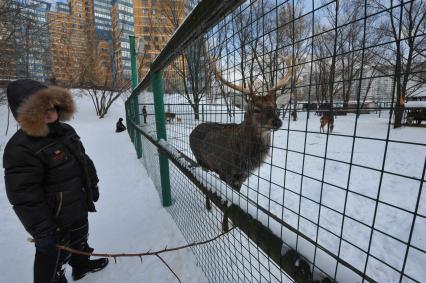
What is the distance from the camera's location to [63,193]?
7.24 feet

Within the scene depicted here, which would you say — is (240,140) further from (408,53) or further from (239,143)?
(408,53)

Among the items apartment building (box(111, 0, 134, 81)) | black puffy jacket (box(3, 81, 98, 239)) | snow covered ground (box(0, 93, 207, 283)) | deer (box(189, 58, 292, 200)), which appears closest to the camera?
deer (box(189, 58, 292, 200))

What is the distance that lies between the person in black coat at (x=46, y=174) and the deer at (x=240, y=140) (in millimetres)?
1337

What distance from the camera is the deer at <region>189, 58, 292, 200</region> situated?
69.9 inches

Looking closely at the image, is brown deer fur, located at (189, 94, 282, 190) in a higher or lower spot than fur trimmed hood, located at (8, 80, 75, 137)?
lower

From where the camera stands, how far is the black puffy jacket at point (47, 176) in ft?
6.29

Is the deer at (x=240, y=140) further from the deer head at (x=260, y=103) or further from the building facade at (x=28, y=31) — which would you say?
the building facade at (x=28, y=31)

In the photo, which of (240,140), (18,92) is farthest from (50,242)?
(240,140)

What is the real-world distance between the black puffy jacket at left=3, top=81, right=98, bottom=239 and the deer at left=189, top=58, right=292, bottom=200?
132cm

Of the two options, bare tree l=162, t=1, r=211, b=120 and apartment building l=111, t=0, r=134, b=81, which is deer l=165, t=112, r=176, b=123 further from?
apartment building l=111, t=0, r=134, b=81

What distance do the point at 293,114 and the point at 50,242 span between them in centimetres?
216

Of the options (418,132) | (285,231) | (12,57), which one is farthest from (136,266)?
(12,57)

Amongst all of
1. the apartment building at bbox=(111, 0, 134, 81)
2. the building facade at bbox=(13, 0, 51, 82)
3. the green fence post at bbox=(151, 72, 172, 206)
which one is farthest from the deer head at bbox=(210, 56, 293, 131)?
the apartment building at bbox=(111, 0, 134, 81)

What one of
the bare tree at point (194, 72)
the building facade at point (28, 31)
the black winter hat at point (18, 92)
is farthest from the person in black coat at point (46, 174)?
the building facade at point (28, 31)
